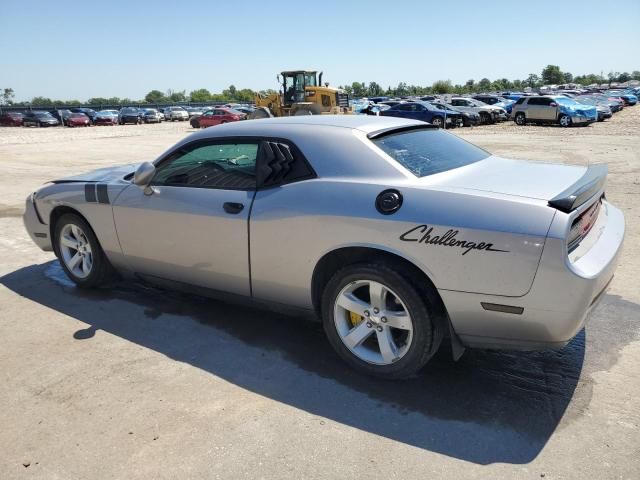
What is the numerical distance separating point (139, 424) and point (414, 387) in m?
1.56

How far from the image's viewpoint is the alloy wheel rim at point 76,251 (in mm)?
4539

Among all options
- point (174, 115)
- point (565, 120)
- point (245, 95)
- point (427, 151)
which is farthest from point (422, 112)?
point (245, 95)

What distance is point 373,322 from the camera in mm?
2992

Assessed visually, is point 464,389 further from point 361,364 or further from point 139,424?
point 139,424

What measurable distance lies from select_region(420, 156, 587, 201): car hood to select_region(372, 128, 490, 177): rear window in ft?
0.29

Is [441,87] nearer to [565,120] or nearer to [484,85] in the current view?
[484,85]

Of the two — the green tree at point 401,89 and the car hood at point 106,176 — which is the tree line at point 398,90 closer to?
the green tree at point 401,89

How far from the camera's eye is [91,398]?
2961mm

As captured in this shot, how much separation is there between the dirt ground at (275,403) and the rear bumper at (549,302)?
428 mm

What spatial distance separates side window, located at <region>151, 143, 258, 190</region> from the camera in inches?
138

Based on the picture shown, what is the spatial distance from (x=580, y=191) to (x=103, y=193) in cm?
356

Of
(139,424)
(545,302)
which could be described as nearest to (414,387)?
(545,302)

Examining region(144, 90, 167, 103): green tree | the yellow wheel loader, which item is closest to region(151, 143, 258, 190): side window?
the yellow wheel loader

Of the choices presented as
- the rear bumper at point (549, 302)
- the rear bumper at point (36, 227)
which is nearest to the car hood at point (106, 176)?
the rear bumper at point (36, 227)
